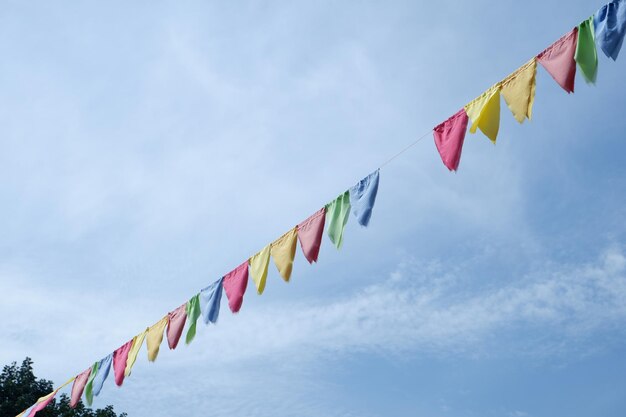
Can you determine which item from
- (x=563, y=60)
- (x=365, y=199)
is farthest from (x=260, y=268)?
(x=563, y=60)

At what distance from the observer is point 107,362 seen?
33.9ft

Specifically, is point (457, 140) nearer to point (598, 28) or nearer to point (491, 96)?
point (491, 96)

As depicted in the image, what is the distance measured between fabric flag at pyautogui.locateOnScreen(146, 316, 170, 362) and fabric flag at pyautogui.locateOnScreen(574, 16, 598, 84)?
6679 mm

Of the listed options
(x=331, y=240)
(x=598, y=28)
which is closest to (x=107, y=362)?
(x=331, y=240)

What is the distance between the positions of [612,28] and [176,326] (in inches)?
265

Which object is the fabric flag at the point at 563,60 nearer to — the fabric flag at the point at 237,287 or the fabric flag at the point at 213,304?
the fabric flag at the point at 237,287

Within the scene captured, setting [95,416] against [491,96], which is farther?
[95,416]

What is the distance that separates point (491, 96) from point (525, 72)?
13.9 inches

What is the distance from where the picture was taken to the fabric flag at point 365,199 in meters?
6.67

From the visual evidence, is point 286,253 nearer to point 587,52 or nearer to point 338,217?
point 338,217

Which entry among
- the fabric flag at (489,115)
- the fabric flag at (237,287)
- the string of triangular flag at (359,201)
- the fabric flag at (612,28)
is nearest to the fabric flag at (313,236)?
the string of triangular flag at (359,201)

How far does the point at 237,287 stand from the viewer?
827cm

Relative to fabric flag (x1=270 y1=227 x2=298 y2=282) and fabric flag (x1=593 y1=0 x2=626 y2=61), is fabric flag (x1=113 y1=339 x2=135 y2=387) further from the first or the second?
fabric flag (x1=593 y1=0 x2=626 y2=61)

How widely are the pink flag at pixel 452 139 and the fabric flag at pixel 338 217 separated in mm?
1279
